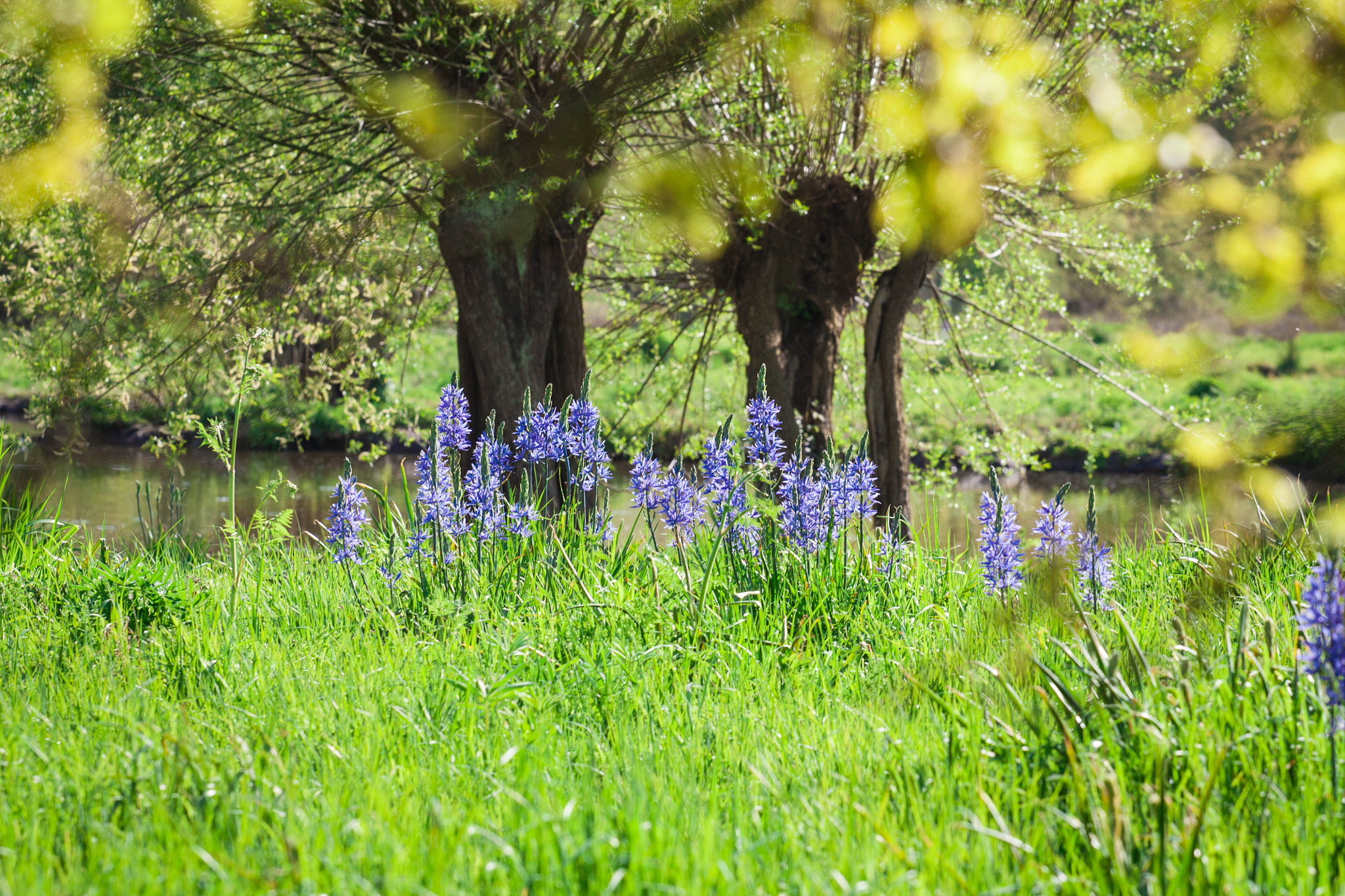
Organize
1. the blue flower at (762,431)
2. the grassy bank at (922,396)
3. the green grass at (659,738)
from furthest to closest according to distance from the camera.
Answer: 1. the grassy bank at (922,396)
2. the blue flower at (762,431)
3. the green grass at (659,738)

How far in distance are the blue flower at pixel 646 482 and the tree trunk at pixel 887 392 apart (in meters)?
3.68

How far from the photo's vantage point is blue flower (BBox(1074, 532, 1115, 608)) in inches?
124

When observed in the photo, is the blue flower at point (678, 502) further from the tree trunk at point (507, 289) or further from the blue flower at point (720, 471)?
the tree trunk at point (507, 289)

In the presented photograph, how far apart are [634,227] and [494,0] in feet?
9.51

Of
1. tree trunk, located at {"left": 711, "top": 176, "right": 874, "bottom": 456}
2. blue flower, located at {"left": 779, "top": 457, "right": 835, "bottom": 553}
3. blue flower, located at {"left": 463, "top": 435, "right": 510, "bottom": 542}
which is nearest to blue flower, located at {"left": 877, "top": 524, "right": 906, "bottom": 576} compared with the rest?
blue flower, located at {"left": 779, "top": 457, "right": 835, "bottom": 553}

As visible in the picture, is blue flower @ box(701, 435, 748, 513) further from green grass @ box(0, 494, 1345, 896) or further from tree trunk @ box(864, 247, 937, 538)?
tree trunk @ box(864, 247, 937, 538)

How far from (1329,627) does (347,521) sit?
2.96 meters

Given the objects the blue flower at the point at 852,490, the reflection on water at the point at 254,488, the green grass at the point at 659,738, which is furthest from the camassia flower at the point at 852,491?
the reflection on water at the point at 254,488

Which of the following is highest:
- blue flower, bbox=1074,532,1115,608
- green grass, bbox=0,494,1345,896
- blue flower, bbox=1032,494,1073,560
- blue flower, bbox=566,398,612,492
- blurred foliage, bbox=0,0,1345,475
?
blurred foliage, bbox=0,0,1345,475

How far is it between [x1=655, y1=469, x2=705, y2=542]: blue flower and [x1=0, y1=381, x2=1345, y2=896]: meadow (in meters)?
0.02

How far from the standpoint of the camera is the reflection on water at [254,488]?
10.4 metres

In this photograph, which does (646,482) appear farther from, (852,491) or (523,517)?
(852,491)

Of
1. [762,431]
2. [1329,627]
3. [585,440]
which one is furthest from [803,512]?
[1329,627]

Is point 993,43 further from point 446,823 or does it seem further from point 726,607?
point 446,823
